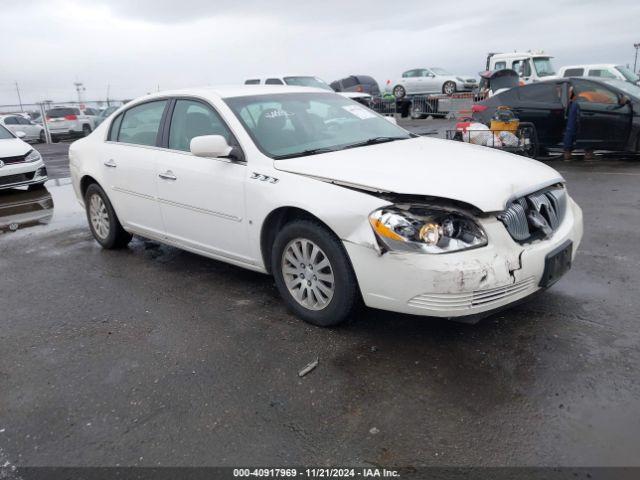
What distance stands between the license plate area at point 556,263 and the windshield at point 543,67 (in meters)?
20.0

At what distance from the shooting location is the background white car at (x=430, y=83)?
2583 centimetres

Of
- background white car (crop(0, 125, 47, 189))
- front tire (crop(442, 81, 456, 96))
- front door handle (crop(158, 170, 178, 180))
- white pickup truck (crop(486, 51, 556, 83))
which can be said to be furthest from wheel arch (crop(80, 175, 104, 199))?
front tire (crop(442, 81, 456, 96))

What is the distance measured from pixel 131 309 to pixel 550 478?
319cm

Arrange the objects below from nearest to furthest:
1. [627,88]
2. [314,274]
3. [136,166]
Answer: [314,274]
[136,166]
[627,88]

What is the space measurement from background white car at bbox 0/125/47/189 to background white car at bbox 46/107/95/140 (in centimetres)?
1539

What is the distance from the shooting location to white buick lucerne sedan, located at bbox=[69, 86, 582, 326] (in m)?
3.14

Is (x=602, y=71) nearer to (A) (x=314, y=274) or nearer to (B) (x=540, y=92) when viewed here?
(B) (x=540, y=92)

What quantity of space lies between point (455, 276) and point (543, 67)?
21.2 m

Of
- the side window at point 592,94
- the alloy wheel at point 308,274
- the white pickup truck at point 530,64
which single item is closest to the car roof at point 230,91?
the alloy wheel at point 308,274

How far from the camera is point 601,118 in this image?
9977mm

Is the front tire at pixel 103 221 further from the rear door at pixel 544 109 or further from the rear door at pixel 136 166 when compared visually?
the rear door at pixel 544 109

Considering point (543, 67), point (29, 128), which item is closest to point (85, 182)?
point (543, 67)

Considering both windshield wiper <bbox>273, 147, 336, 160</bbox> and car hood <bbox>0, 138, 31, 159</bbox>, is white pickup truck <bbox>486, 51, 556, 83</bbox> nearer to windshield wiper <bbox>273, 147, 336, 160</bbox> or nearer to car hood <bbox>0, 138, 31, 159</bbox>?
car hood <bbox>0, 138, 31, 159</bbox>

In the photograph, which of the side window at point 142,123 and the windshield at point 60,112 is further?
the windshield at point 60,112
